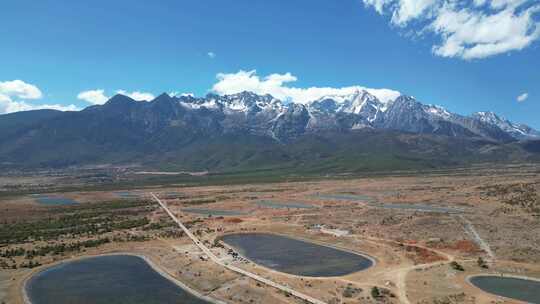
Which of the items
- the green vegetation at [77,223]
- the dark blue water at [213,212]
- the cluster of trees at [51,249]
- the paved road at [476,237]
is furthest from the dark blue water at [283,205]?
the cluster of trees at [51,249]

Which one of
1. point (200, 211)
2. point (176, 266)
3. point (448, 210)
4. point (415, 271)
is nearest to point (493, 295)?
point (415, 271)

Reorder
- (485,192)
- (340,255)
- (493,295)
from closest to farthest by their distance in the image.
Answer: (493,295) → (340,255) → (485,192)

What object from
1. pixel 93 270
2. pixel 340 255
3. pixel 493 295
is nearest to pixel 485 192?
pixel 340 255

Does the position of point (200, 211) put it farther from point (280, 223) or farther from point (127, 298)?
Result: point (127, 298)

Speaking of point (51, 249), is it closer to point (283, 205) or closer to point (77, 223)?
point (77, 223)

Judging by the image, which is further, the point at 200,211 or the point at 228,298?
the point at 200,211

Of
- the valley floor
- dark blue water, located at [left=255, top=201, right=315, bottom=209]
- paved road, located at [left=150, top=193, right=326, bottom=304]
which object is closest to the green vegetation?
the valley floor

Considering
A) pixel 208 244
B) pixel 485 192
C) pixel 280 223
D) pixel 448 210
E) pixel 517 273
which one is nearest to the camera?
pixel 517 273
